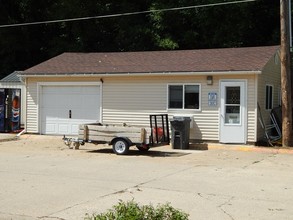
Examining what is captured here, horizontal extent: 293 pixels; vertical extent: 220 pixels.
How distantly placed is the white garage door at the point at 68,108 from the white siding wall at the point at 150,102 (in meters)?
0.45

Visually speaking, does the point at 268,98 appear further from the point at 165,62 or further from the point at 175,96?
the point at 165,62

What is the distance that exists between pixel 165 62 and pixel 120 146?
5.67 meters

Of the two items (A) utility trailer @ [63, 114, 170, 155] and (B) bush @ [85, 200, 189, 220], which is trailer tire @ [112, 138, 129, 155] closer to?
(A) utility trailer @ [63, 114, 170, 155]

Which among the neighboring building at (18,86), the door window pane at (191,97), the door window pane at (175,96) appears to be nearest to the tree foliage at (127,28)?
the neighboring building at (18,86)

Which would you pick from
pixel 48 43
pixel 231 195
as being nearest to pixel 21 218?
pixel 231 195

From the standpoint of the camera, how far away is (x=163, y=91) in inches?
726

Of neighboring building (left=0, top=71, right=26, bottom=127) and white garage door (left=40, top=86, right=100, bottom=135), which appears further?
neighboring building (left=0, top=71, right=26, bottom=127)

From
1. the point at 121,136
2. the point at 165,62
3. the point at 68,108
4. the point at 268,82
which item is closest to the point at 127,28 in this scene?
the point at 165,62

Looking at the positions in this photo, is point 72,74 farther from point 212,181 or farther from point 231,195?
point 231,195

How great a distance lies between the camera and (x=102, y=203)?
8.06 m

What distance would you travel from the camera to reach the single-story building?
17.2 meters

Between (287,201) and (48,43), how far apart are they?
2899 centimetres

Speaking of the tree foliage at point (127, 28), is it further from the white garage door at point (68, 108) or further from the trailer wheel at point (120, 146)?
the trailer wheel at point (120, 146)

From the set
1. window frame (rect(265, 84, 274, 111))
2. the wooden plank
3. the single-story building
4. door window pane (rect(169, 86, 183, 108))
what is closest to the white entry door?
the single-story building
